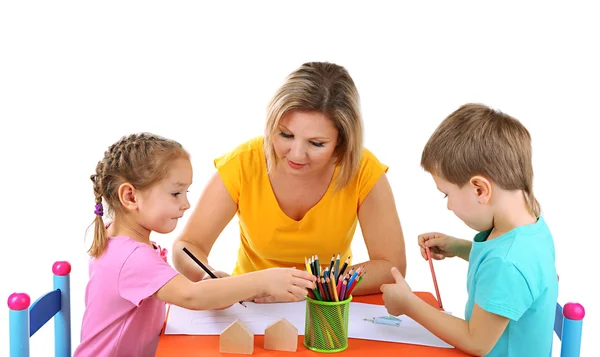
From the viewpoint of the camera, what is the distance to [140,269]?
1.68m

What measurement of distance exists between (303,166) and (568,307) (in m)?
0.79

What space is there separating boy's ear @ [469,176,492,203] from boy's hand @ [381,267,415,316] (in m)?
0.27

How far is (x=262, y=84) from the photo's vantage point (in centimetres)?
322

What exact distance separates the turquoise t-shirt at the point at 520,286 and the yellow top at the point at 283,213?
22.6 inches

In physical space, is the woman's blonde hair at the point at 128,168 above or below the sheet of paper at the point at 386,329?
above

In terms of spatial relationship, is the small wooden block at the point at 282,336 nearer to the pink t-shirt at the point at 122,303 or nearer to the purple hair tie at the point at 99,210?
the pink t-shirt at the point at 122,303

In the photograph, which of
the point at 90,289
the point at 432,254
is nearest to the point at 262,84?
the point at 432,254

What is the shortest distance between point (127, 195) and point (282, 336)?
53 centimetres

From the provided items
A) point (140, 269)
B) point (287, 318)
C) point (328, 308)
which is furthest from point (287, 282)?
point (140, 269)

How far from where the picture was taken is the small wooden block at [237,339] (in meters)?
1.59

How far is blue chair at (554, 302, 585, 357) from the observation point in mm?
1682

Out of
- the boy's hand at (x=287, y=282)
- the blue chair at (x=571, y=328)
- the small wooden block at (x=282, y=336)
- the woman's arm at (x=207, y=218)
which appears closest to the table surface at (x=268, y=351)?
the small wooden block at (x=282, y=336)

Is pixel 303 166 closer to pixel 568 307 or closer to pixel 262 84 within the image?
pixel 568 307

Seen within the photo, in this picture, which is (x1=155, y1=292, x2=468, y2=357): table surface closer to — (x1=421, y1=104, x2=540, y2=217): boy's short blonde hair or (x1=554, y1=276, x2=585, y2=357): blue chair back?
(x1=554, y1=276, x2=585, y2=357): blue chair back
